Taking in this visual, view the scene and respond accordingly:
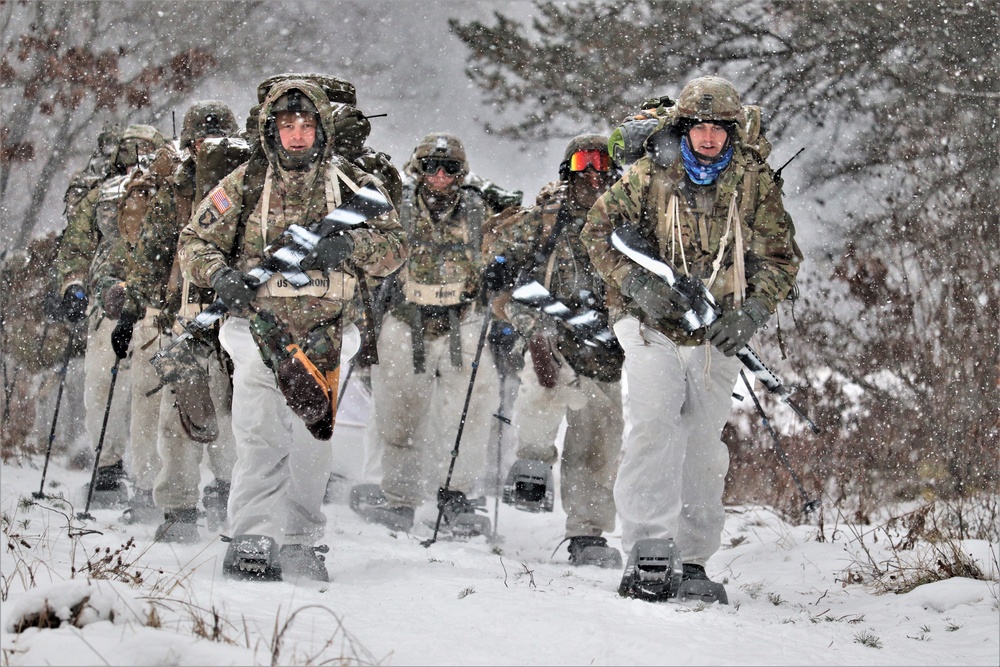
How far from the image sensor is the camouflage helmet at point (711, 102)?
516cm

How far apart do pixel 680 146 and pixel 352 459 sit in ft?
18.6

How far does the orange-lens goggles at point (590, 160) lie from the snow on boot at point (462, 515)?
2.31m

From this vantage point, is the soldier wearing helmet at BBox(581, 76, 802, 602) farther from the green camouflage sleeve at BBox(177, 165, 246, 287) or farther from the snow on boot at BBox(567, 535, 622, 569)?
the green camouflage sleeve at BBox(177, 165, 246, 287)

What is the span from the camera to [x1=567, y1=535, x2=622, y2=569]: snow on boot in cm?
672

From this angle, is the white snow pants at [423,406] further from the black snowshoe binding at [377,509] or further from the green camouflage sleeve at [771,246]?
the green camouflage sleeve at [771,246]

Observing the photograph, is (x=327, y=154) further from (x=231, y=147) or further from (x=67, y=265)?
(x=67, y=265)

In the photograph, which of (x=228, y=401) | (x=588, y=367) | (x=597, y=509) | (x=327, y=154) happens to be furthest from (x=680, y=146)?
(x=228, y=401)

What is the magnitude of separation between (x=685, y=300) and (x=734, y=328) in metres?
0.26

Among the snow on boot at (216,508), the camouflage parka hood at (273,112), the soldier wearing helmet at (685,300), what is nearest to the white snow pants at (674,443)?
the soldier wearing helmet at (685,300)

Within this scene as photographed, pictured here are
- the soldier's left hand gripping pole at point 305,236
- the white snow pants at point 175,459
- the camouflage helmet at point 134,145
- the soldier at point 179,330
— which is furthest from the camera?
the camouflage helmet at point 134,145

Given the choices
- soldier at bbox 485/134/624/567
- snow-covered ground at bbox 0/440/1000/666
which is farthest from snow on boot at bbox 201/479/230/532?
soldier at bbox 485/134/624/567

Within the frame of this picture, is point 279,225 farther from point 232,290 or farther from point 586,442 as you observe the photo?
point 586,442

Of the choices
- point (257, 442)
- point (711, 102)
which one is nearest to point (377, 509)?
point (257, 442)

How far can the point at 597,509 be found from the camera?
23.4ft
